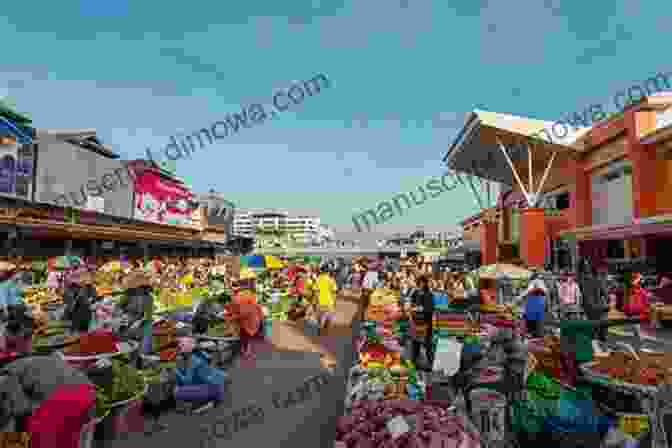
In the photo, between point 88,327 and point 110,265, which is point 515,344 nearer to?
point 88,327

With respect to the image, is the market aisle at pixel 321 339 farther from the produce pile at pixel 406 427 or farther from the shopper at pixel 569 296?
the shopper at pixel 569 296

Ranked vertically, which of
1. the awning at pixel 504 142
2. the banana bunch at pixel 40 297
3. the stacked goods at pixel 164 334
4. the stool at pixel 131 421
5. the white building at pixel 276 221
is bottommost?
the stool at pixel 131 421

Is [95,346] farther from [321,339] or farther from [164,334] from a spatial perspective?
[321,339]

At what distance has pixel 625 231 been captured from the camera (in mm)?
14422

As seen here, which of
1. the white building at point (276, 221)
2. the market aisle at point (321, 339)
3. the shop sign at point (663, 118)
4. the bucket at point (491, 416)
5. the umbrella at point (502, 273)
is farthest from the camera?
the white building at point (276, 221)

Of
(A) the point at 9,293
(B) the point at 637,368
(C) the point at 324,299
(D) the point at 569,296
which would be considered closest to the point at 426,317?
(B) the point at 637,368

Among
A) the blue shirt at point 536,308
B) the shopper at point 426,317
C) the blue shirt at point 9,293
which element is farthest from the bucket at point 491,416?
the blue shirt at point 9,293

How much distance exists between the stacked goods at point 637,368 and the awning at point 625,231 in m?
11.0

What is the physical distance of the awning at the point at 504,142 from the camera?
2142 centimetres

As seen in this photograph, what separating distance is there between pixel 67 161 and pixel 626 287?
26145 millimetres

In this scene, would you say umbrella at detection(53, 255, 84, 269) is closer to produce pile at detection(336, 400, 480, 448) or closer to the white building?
produce pile at detection(336, 400, 480, 448)

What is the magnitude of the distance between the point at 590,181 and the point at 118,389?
2292 centimetres

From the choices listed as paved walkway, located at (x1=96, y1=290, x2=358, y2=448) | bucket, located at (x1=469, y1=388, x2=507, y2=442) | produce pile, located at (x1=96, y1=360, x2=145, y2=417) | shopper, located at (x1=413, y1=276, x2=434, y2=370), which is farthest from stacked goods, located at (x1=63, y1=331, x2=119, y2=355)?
shopper, located at (x1=413, y1=276, x2=434, y2=370)

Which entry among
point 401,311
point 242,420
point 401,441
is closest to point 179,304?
point 401,311
